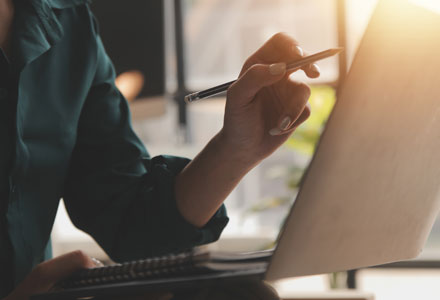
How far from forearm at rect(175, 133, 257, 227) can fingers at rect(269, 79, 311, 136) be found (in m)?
0.09

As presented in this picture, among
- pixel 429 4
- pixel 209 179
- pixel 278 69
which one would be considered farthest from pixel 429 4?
pixel 209 179

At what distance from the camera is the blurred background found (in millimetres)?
2740

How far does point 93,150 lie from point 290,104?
0.42 m

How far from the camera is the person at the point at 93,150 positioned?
0.87 m

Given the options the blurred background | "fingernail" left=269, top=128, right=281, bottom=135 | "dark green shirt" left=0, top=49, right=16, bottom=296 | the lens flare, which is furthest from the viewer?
the blurred background

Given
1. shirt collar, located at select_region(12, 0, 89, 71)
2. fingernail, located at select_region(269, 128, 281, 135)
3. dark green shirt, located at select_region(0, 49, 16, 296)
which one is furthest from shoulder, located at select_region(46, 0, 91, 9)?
fingernail, located at select_region(269, 128, 281, 135)

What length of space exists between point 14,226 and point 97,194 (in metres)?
0.16

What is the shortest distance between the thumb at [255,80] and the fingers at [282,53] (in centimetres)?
6

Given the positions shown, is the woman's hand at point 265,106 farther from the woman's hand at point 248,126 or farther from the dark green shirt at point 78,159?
the dark green shirt at point 78,159

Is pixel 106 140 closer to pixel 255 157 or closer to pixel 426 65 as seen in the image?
pixel 255 157

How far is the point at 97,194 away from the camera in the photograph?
42.0 inches

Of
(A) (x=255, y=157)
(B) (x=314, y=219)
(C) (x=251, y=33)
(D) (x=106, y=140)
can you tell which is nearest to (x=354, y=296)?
(A) (x=255, y=157)

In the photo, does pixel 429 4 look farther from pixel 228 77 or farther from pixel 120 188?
pixel 228 77

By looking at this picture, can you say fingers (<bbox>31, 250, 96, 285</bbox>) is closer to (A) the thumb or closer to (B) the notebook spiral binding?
(B) the notebook spiral binding
